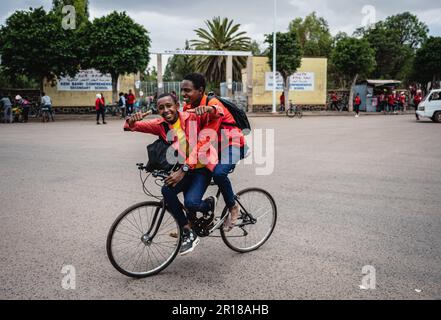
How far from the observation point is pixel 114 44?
2552 centimetres

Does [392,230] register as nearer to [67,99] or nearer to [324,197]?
[324,197]

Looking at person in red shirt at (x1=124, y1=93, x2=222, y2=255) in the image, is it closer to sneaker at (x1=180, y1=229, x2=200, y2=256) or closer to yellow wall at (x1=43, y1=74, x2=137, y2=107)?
sneaker at (x1=180, y1=229, x2=200, y2=256)

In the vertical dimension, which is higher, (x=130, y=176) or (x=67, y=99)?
(x=67, y=99)

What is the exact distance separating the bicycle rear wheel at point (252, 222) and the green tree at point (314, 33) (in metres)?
58.1

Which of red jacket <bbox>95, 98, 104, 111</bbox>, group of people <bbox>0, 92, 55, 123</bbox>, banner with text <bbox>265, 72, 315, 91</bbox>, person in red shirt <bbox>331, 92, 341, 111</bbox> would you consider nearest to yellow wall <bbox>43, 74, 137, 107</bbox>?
group of people <bbox>0, 92, 55, 123</bbox>

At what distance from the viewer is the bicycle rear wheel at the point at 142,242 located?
3.62m

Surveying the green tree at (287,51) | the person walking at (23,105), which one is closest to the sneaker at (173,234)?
the person walking at (23,105)

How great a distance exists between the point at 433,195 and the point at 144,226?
5.03 meters

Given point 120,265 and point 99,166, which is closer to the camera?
point 120,265

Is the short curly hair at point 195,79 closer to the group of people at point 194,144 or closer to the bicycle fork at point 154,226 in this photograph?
the group of people at point 194,144

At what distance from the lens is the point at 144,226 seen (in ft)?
12.4

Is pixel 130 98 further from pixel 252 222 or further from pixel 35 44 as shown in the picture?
pixel 252 222

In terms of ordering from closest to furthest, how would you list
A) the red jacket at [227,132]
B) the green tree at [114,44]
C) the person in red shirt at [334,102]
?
the red jacket at [227,132]
the green tree at [114,44]
the person in red shirt at [334,102]
